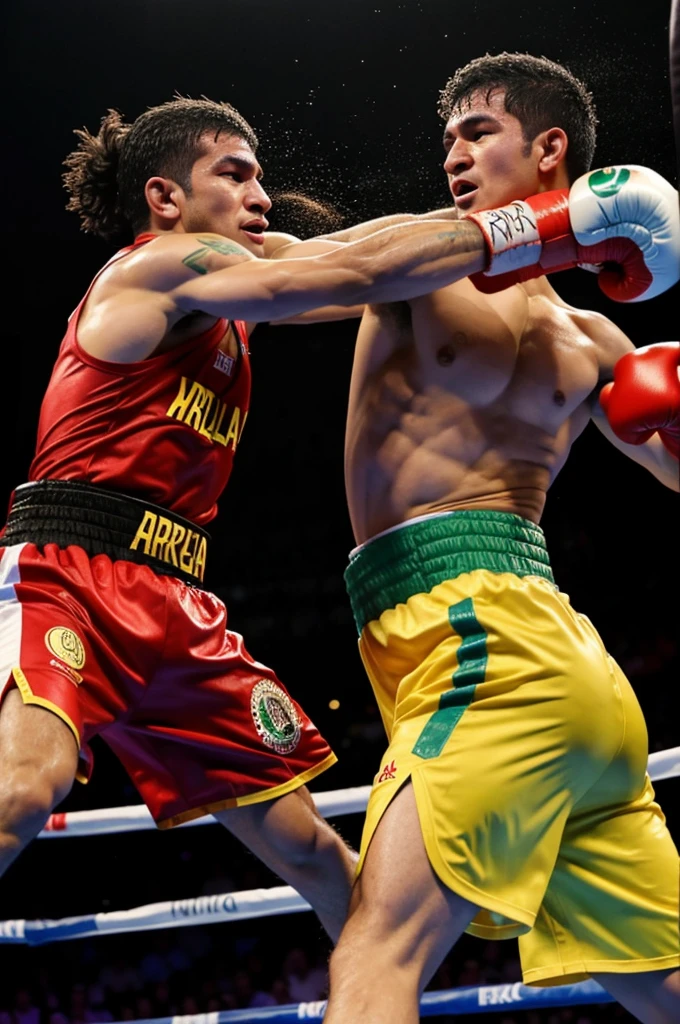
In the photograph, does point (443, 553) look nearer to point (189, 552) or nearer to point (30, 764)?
point (189, 552)

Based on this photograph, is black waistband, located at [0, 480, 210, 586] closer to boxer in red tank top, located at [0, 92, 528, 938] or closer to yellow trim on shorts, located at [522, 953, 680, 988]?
boxer in red tank top, located at [0, 92, 528, 938]

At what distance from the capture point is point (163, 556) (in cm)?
215

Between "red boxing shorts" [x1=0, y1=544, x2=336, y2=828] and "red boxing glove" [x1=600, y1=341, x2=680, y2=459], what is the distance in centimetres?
83

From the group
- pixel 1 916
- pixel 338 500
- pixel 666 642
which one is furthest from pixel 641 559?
pixel 1 916

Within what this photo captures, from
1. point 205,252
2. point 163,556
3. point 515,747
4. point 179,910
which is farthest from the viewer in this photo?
point 179,910

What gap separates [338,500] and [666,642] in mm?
2038

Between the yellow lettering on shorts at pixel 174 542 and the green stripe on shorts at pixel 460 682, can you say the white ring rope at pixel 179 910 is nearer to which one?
the yellow lettering on shorts at pixel 174 542

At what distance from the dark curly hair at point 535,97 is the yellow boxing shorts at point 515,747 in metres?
0.76

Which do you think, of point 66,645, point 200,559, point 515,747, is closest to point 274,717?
point 200,559

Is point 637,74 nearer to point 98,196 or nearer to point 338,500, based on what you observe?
point 338,500

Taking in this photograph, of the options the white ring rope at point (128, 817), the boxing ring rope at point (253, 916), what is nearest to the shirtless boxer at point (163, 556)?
the boxing ring rope at point (253, 916)

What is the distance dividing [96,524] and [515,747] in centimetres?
89

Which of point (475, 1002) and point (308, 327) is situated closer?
point (475, 1002)

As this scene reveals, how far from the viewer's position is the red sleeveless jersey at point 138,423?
2127mm
